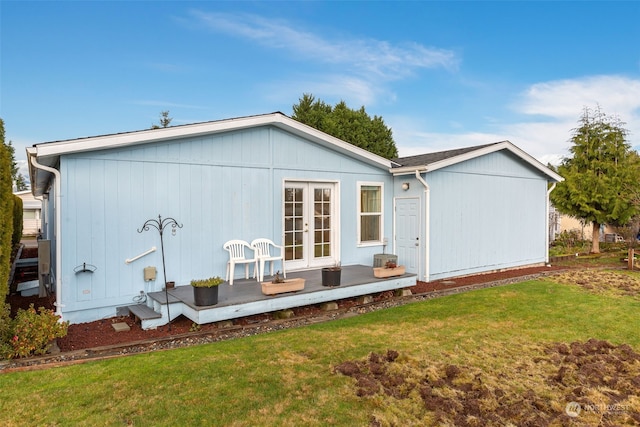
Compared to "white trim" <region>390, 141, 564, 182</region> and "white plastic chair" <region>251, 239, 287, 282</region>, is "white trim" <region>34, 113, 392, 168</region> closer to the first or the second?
"white trim" <region>390, 141, 564, 182</region>

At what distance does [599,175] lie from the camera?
13.8 m

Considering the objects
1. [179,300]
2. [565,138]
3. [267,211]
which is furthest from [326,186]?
[565,138]

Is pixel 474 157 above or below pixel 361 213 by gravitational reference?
above

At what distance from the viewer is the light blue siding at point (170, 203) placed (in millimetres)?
5441

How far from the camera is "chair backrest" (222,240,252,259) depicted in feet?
21.8

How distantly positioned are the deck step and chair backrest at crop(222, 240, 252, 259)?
1.57 m

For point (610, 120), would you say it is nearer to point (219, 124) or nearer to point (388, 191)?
point (388, 191)

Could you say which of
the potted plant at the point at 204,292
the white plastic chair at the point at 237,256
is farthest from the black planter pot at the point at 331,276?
the potted plant at the point at 204,292

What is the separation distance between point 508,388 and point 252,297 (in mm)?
3519

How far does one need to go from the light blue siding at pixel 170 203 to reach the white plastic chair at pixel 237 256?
0.13 metres

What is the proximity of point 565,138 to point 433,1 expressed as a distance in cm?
849

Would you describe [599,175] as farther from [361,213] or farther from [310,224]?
[310,224]

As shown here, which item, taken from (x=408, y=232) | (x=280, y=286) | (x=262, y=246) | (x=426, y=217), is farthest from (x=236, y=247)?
(x=426, y=217)

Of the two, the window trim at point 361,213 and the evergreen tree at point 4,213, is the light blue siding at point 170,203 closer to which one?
the evergreen tree at point 4,213
